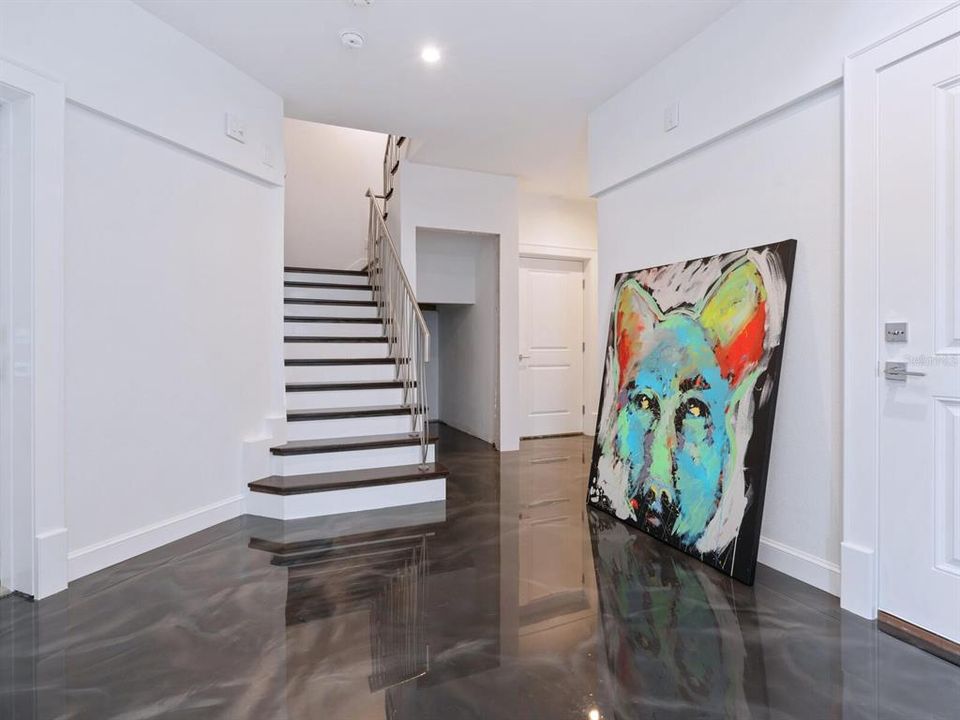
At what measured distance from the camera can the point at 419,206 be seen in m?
4.73

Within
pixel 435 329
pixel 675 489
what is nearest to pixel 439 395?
pixel 435 329

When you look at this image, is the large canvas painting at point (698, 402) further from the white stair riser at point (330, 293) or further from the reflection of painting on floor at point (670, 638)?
the white stair riser at point (330, 293)

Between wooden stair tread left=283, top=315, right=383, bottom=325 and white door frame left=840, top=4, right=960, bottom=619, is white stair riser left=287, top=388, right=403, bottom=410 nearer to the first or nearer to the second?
wooden stair tread left=283, top=315, right=383, bottom=325

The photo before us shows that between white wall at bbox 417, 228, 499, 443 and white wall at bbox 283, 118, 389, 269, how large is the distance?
5.49ft

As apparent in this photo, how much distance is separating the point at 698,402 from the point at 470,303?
141 inches

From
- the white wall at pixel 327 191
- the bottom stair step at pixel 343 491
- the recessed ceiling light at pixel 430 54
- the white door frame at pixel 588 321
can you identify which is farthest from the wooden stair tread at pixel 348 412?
the white wall at pixel 327 191

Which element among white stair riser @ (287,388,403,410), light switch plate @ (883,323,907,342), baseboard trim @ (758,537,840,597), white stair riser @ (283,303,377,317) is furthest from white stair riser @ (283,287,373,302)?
light switch plate @ (883,323,907,342)

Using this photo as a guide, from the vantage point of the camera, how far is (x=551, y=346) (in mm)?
5703

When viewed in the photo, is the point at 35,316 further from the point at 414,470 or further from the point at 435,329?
the point at 435,329

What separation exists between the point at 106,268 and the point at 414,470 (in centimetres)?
203

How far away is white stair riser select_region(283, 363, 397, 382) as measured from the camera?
4031mm

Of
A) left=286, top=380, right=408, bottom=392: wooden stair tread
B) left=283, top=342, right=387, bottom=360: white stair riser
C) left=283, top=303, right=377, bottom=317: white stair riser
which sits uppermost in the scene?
left=283, top=303, right=377, bottom=317: white stair riser

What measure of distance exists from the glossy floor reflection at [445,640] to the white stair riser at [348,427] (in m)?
0.96

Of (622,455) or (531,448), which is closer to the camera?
(622,455)
